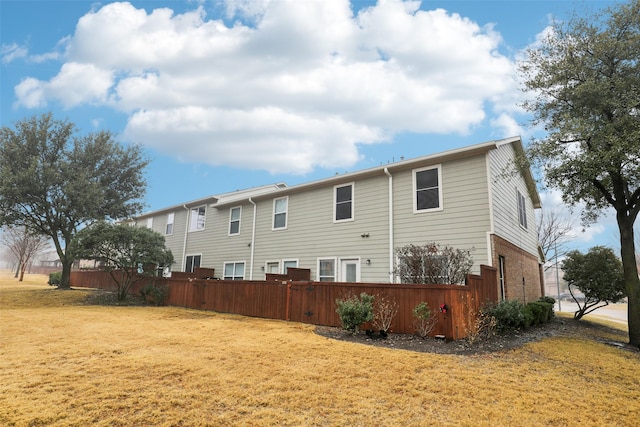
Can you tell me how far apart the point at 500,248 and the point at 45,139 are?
22.1m

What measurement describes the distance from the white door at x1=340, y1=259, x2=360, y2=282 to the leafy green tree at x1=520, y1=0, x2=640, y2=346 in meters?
6.67

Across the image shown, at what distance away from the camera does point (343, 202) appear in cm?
1395

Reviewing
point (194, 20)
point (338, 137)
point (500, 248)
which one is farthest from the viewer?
point (338, 137)

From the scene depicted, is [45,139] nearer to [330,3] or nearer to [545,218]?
[330,3]

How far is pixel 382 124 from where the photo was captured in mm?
18594

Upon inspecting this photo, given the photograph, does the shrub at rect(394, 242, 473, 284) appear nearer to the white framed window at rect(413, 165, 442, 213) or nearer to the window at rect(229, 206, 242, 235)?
the white framed window at rect(413, 165, 442, 213)

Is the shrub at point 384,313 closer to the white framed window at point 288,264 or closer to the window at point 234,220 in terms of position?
the white framed window at point 288,264

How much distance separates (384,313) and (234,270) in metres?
10.9

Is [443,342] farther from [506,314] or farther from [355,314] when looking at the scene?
[506,314]

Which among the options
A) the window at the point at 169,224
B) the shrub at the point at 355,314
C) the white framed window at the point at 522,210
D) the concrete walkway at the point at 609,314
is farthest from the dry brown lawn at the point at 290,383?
the concrete walkway at the point at 609,314

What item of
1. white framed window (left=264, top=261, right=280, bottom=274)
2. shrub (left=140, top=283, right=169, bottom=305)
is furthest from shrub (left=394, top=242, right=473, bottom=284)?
shrub (left=140, top=283, right=169, bottom=305)

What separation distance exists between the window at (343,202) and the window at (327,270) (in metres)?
1.73

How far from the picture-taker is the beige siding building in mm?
10750

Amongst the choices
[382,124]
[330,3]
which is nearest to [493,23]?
[330,3]
